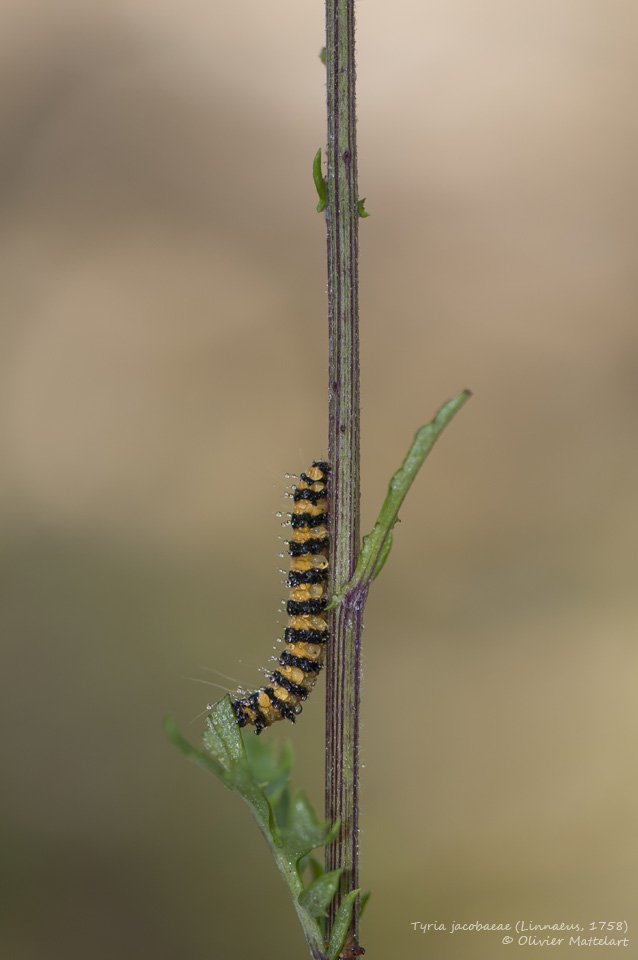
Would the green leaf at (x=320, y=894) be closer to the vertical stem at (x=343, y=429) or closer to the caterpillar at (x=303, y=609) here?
the vertical stem at (x=343, y=429)

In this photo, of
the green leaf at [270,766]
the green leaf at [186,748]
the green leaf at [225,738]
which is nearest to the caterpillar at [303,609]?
the green leaf at [270,766]

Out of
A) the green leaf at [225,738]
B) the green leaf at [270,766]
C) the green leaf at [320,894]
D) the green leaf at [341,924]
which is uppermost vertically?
the green leaf at [225,738]

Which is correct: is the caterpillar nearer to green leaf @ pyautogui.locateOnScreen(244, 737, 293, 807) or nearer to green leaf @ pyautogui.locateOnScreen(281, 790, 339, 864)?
green leaf @ pyautogui.locateOnScreen(244, 737, 293, 807)

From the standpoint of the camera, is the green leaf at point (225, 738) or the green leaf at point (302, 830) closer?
the green leaf at point (302, 830)

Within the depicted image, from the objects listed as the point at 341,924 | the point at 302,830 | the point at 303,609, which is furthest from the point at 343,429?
the point at 341,924

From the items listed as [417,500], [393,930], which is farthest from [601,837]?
[417,500]

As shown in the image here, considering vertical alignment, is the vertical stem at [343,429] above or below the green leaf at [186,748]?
above

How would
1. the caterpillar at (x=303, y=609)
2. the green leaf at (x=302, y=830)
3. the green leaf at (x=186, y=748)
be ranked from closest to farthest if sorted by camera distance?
the green leaf at (x=186, y=748)
the green leaf at (x=302, y=830)
the caterpillar at (x=303, y=609)

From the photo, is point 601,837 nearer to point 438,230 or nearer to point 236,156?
point 438,230
